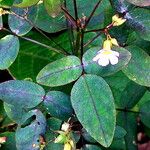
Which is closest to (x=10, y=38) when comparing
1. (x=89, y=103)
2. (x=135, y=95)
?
(x=89, y=103)

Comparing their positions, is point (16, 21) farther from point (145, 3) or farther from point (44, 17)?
point (145, 3)

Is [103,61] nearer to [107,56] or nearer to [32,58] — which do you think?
[107,56]

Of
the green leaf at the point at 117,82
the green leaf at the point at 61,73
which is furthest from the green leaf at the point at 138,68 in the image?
the green leaf at the point at 117,82

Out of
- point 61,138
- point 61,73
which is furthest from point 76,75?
point 61,138

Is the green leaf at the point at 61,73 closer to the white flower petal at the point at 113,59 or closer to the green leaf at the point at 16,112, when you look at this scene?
the white flower petal at the point at 113,59

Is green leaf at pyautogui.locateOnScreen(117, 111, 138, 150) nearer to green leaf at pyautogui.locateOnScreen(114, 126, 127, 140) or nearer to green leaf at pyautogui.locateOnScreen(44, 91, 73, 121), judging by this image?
green leaf at pyautogui.locateOnScreen(114, 126, 127, 140)
